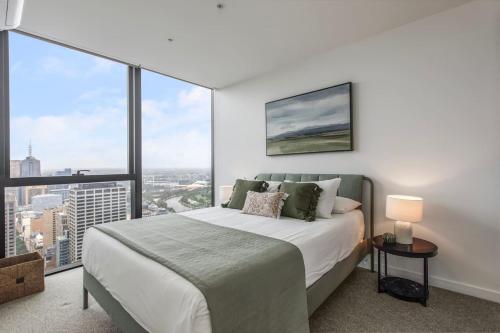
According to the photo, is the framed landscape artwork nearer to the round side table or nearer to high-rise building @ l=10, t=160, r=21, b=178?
the round side table

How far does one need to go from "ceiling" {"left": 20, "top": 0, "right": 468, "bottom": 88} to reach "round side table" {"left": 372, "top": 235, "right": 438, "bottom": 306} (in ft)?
7.43

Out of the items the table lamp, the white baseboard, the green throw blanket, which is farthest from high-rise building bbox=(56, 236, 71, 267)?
the white baseboard

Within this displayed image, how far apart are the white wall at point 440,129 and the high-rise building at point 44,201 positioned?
11.2 ft

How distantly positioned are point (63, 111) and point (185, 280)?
3.00 m

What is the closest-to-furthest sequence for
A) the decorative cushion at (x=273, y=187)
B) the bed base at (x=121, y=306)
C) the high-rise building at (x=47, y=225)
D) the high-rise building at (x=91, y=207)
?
1. the bed base at (x=121, y=306)
2. the high-rise building at (x=47, y=225)
3. the decorative cushion at (x=273, y=187)
4. the high-rise building at (x=91, y=207)

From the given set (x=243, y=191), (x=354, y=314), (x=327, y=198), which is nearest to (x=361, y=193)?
(x=327, y=198)

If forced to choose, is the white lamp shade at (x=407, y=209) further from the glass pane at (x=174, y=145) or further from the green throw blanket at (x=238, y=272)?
the glass pane at (x=174, y=145)

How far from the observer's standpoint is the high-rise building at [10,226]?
100 inches

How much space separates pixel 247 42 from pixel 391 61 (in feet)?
5.47

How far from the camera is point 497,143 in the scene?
2.07 m

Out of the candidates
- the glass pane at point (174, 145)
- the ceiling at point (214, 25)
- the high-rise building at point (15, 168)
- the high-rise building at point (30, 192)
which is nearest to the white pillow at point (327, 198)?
the ceiling at point (214, 25)

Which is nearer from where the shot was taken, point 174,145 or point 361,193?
point 361,193

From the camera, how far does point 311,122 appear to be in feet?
10.5

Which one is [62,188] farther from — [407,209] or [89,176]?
[407,209]
